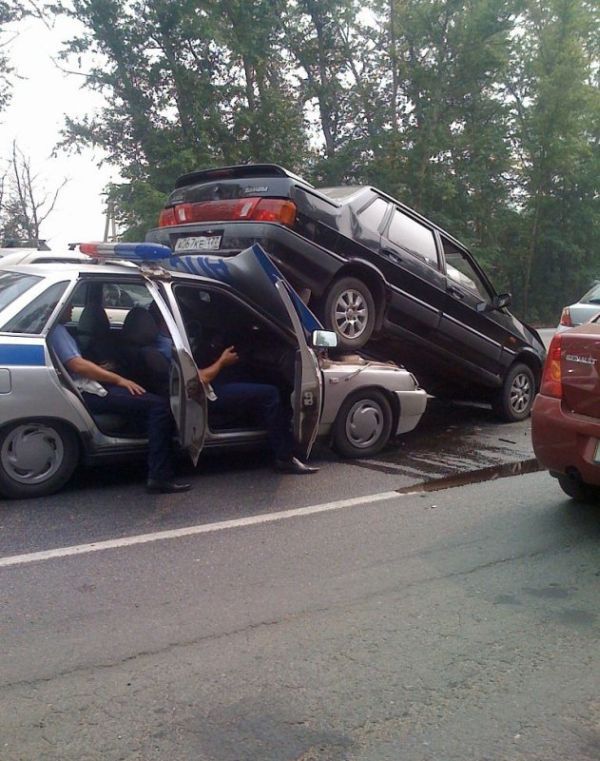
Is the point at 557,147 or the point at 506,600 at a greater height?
the point at 557,147

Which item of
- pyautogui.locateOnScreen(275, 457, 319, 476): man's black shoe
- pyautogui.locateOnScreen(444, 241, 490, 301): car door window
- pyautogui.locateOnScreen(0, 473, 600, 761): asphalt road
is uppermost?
pyautogui.locateOnScreen(444, 241, 490, 301): car door window

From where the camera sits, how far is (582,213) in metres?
28.0

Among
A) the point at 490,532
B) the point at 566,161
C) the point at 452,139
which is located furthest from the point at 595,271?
the point at 490,532

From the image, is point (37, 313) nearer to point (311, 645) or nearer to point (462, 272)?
point (311, 645)

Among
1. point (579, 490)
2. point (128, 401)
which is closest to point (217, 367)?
point (128, 401)

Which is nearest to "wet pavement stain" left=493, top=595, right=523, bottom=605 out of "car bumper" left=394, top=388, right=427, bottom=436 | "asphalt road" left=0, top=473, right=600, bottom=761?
"asphalt road" left=0, top=473, right=600, bottom=761

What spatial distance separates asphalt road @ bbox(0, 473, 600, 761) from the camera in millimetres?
2885

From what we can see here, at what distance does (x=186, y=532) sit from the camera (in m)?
5.11

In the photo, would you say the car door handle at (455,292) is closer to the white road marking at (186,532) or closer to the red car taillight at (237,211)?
the red car taillight at (237,211)

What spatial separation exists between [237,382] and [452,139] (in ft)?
68.0

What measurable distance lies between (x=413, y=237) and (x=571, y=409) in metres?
3.44

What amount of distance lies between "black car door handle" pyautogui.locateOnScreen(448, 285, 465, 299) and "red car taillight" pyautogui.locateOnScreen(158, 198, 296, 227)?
2.08 meters

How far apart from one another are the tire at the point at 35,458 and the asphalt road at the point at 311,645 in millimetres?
1134

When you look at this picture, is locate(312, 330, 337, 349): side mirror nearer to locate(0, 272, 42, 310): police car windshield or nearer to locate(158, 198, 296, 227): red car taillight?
locate(158, 198, 296, 227): red car taillight
